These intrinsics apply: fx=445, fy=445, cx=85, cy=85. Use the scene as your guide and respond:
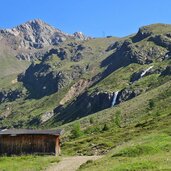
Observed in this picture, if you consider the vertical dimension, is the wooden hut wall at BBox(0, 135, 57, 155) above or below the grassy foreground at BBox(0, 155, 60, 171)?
above

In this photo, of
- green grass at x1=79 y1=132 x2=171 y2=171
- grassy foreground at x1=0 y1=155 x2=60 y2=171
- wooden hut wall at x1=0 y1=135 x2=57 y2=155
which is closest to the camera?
green grass at x1=79 y1=132 x2=171 y2=171

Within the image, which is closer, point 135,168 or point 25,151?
point 135,168

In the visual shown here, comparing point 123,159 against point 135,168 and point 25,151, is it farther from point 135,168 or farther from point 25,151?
point 25,151

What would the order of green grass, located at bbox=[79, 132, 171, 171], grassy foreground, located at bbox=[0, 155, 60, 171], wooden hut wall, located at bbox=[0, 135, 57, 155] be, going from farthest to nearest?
wooden hut wall, located at bbox=[0, 135, 57, 155], grassy foreground, located at bbox=[0, 155, 60, 171], green grass, located at bbox=[79, 132, 171, 171]

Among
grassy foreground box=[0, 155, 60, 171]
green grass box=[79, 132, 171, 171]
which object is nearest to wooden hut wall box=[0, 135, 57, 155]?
grassy foreground box=[0, 155, 60, 171]

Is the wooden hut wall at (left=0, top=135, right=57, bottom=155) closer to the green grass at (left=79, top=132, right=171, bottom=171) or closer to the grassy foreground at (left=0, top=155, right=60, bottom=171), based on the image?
the grassy foreground at (left=0, top=155, right=60, bottom=171)

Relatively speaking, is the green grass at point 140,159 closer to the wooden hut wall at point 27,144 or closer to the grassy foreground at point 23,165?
the grassy foreground at point 23,165

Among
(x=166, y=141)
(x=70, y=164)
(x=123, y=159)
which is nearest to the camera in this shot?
(x=123, y=159)

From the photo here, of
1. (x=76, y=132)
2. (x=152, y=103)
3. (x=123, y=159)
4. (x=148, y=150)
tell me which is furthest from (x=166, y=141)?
(x=152, y=103)

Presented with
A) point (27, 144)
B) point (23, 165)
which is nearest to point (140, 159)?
point (23, 165)

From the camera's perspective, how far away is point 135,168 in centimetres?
3438

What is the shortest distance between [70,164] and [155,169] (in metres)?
21.9

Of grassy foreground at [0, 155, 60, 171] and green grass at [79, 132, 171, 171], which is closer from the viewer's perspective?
green grass at [79, 132, 171, 171]

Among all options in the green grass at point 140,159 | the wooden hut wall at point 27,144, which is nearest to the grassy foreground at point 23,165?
the green grass at point 140,159
